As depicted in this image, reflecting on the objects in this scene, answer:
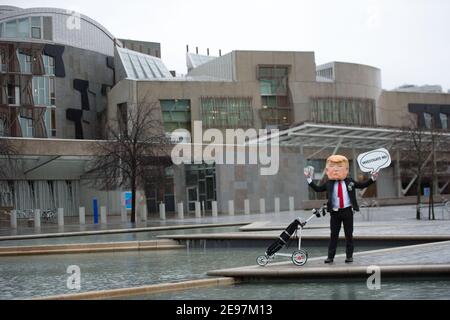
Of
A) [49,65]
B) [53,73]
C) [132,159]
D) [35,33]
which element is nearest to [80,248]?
[132,159]

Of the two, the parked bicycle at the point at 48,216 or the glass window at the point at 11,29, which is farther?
the glass window at the point at 11,29

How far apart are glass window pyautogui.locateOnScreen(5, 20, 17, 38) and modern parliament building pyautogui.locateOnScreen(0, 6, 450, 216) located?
9 centimetres

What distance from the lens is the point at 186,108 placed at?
5712 cm

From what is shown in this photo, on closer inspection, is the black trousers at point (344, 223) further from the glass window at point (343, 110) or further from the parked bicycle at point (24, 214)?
the glass window at point (343, 110)

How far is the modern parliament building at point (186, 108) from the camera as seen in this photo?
44781 mm

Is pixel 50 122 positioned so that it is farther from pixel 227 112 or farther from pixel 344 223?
pixel 344 223

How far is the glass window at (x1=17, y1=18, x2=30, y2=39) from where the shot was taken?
196ft

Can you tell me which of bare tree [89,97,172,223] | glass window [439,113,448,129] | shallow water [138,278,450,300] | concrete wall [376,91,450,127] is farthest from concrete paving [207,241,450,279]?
glass window [439,113,448,129]

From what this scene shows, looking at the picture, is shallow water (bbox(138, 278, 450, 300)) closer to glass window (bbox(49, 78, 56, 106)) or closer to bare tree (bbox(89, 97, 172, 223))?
bare tree (bbox(89, 97, 172, 223))

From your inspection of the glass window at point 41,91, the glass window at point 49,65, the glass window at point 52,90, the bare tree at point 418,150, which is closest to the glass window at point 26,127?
the glass window at point 41,91

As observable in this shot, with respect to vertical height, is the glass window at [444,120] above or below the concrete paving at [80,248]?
above

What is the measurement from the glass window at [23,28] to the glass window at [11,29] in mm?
335

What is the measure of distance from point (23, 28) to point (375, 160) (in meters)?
53.5
